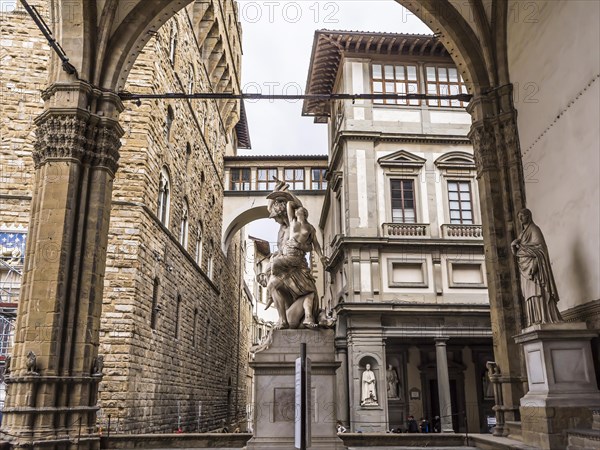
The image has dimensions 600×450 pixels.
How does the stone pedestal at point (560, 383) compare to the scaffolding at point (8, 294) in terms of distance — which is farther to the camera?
the scaffolding at point (8, 294)

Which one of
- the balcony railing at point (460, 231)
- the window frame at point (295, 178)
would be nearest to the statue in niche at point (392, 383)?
the balcony railing at point (460, 231)

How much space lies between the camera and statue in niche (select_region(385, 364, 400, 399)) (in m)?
25.1

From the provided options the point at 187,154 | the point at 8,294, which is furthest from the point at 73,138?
the point at 187,154

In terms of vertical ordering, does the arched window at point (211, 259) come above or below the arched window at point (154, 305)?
above

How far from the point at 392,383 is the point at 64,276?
18.5 metres

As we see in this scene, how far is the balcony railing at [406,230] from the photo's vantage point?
24828 mm

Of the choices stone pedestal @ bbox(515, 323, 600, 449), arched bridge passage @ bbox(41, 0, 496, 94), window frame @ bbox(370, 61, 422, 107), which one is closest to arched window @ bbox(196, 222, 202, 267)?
window frame @ bbox(370, 61, 422, 107)

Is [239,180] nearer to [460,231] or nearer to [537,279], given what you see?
[460,231]

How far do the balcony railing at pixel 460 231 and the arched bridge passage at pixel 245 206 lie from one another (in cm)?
1396

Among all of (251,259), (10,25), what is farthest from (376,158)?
(251,259)

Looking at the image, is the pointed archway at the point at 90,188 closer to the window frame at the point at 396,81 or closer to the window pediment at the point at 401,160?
the window pediment at the point at 401,160

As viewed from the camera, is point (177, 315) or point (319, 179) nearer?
point (177, 315)

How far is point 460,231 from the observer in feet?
82.2

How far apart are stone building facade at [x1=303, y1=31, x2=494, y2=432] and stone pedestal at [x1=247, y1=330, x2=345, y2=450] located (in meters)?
14.5
